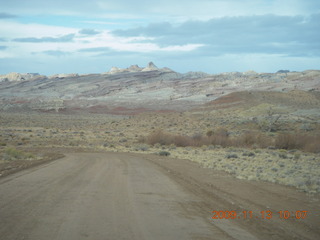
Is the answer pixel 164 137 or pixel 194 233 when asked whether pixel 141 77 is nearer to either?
pixel 164 137

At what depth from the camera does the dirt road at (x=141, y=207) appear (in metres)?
7.04

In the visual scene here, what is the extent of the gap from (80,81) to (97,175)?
16645cm

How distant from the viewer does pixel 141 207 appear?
8.98 metres

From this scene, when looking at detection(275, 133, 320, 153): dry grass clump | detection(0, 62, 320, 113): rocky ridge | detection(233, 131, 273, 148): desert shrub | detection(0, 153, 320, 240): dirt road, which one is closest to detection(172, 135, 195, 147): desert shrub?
detection(233, 131, 273, 148): desert shrub

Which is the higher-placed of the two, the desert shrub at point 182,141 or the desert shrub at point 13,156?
the desert shrub at point 13,156

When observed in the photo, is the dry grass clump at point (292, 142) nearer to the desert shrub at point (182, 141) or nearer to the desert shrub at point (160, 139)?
the desert shrub at point (182, 141)

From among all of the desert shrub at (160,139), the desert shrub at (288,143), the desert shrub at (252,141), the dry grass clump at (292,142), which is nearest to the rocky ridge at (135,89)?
the desert shrub at (160,139)

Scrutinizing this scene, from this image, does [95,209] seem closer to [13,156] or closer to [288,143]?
[13,156]

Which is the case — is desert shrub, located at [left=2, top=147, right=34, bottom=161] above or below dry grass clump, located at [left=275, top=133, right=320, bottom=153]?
above

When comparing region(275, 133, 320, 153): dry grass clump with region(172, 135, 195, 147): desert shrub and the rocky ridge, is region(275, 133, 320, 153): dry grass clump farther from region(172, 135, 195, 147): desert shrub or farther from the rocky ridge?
the rocky ridge

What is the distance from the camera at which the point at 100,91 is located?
492 ft

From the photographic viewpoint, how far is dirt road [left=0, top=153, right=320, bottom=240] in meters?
7.04

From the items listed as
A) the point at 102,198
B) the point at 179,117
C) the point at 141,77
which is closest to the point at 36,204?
the point at 102,198

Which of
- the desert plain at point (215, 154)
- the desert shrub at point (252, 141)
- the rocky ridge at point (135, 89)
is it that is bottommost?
the desert shrub at point (252, 141)
